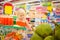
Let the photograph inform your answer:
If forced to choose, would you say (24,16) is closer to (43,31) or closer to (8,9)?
(8,9)

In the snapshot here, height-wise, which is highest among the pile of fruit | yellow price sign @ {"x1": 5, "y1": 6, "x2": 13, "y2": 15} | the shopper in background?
the pile of fruit

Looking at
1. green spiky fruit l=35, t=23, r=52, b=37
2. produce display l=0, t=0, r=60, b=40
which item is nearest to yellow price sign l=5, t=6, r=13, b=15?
produce display l=0, t=0, r=60, b=40

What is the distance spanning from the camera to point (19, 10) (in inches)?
67.1

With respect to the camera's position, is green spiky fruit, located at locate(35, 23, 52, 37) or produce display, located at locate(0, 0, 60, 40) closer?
green spiky fruit, located at locate(35, 23, 52, 37)

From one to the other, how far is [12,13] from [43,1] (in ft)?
1.16

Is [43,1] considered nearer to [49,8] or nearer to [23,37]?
[49,8]

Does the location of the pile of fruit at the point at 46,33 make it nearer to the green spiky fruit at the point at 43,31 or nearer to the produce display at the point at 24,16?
the green spiky fruit at the point at 43,31

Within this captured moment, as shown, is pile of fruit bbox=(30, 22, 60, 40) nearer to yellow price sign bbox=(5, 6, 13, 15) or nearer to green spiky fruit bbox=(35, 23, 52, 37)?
green spiky fruit bbox=(35, 23, 52, 37)

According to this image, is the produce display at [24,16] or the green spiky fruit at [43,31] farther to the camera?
the produce display at [24,16]

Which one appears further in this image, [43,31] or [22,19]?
[22,19]

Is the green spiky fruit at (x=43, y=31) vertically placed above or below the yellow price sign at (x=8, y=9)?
above

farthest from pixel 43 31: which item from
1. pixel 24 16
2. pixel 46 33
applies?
pixel 24 16

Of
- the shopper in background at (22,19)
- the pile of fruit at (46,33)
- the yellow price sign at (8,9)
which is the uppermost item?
the pile of fruit at (46,33)

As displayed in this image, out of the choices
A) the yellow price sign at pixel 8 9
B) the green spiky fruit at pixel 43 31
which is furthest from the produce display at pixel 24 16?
the green spiky fruit at pixel 43 31
